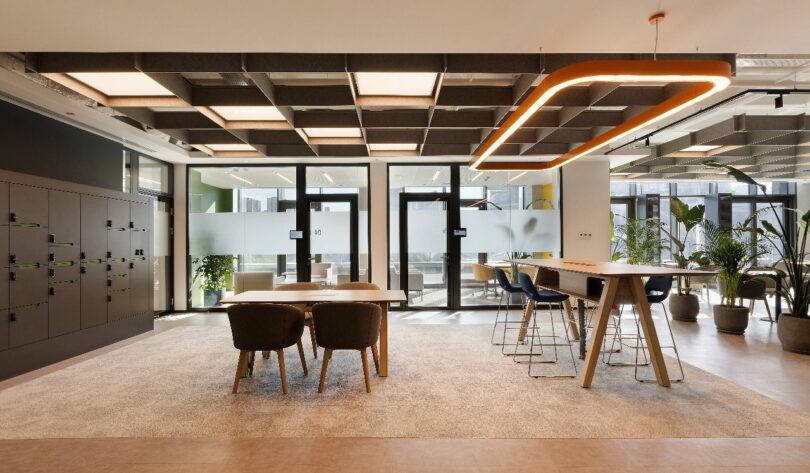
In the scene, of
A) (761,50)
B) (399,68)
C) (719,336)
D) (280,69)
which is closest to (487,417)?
(399,68)

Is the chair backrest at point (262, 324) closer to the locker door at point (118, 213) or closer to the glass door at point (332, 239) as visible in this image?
the locker door at point (118, 213)

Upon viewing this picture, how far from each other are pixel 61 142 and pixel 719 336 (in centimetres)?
917

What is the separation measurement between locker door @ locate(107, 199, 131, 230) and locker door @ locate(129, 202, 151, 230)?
0.12 meters

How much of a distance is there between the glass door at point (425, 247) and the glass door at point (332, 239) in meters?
0.85

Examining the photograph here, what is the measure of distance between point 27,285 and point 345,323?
3563 mm

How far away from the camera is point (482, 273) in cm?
803

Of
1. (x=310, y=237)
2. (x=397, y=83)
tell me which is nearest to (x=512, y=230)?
(x=310, y=237)

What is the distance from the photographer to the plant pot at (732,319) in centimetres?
602

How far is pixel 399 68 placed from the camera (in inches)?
143

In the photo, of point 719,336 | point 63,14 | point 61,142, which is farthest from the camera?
point 719,336

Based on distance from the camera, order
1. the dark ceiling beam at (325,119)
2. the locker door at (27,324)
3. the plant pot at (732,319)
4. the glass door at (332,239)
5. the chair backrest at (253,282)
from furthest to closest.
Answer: the glass door at (332,239) → the chair backrest at (253,282) → the plant pot at (732,319) → the dark ceiling beam at (325,119) → the locker door at (27,324)

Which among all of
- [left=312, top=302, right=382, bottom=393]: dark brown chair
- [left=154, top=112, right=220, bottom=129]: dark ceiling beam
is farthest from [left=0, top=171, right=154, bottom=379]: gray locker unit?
[left=312, top=302, right=382, bottom=393]: dark brown chair

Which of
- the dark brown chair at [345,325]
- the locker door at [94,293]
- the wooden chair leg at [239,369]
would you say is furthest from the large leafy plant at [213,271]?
the dark brown chair at [345,325]

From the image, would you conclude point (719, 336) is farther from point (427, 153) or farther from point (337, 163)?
point (337, 163)
